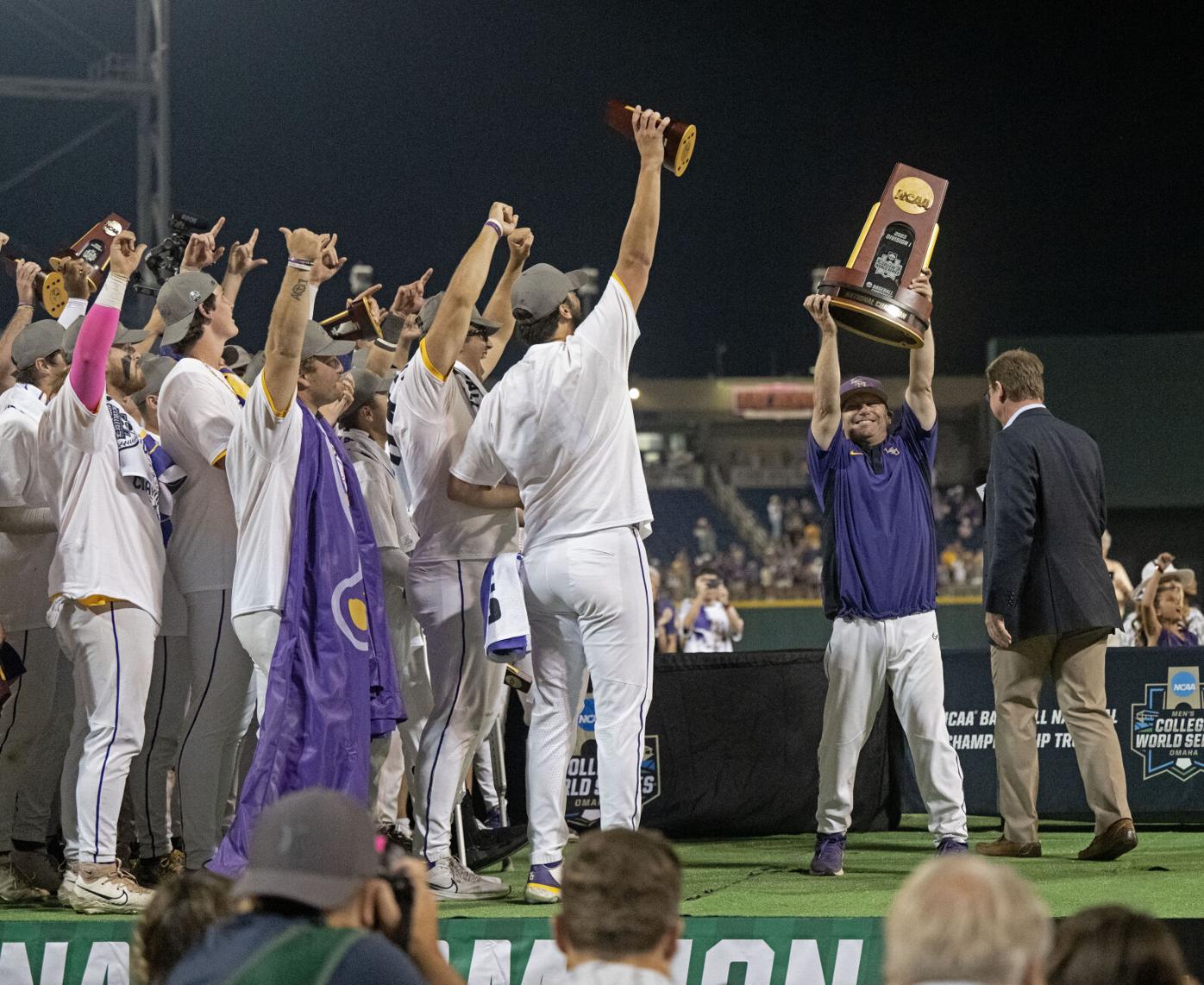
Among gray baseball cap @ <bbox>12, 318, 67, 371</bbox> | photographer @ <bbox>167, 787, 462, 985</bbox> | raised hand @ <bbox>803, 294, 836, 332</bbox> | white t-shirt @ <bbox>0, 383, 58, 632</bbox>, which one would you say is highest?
raised hand @ <bbox>803, 294, 836, 332</bbox>

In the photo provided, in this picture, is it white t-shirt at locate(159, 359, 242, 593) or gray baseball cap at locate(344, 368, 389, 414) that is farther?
gray baseball cap at locate(344, 368, 389, 414)

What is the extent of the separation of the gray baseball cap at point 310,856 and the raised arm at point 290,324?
2.47 meters

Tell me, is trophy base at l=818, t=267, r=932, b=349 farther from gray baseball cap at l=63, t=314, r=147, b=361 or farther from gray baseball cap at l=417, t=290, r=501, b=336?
gray baseball cap at l=63, t=314, r=147, b=361

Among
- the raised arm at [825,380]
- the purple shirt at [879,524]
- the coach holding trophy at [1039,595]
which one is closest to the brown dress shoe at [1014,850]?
the coach holding trophy at [1039,595]

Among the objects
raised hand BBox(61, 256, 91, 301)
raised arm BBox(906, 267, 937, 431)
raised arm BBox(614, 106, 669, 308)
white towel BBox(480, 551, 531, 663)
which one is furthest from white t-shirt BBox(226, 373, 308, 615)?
raised arm BBox(906, 267, 937, 431)

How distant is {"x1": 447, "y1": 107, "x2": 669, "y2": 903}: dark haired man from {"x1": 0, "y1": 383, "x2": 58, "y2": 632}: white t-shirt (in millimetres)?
1723

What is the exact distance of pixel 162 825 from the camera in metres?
5.36

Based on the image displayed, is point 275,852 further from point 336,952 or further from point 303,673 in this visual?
point 303,673

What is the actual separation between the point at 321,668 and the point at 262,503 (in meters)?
0.57

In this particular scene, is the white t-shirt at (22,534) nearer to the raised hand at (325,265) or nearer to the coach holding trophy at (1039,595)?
the raised hand at (325,265)

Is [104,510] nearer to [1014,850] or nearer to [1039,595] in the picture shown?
[1039,595]

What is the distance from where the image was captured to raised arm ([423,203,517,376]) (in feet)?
16.4

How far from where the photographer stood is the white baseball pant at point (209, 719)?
4918mm

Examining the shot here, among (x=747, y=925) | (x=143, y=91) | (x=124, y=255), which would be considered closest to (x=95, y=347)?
(x=124, y=255)
